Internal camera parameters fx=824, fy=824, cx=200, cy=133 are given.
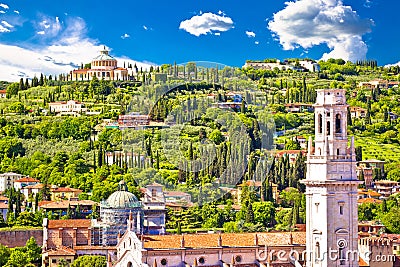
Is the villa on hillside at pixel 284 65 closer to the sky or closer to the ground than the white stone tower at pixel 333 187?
closer to the sky

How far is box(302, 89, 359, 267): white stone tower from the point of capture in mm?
33219

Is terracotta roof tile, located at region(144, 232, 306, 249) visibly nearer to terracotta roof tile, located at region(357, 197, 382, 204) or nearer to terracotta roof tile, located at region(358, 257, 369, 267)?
terracotta roof tile, located at region(358, 257, 369, 267)

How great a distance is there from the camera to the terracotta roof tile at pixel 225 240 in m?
37.1

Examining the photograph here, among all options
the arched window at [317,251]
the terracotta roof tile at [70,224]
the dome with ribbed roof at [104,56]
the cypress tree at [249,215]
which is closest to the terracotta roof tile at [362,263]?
the arched window at [317,251]

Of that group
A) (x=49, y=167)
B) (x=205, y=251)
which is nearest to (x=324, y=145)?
(x=205, y=251)

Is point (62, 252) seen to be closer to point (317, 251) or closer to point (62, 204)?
point (62, 204)

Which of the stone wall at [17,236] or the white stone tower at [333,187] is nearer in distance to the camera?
the white stone tower at [333,187]

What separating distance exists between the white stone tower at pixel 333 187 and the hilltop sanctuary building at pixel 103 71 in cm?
9651

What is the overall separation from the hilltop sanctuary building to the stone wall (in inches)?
2876

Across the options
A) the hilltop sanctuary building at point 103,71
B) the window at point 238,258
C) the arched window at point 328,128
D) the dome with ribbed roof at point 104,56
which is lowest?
the window at point 238,258

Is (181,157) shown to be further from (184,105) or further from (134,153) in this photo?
(184,105)

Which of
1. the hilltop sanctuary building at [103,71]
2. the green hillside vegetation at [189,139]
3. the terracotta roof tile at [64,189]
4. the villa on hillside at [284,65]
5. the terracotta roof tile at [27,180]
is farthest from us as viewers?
the villa on hillside at [284,65]

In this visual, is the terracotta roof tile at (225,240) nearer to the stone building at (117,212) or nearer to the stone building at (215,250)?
the stone building at (215,250)

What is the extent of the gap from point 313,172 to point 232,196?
39523 millimetres
